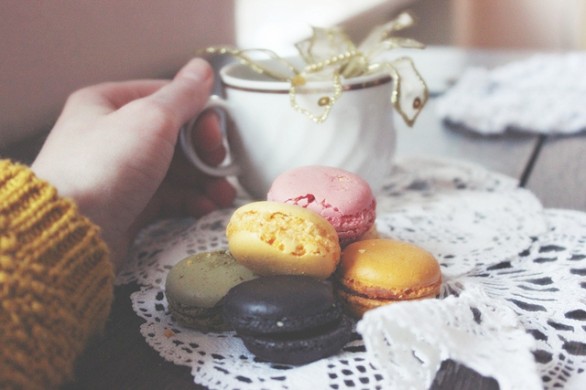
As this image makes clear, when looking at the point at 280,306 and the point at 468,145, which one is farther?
the point at 468,145

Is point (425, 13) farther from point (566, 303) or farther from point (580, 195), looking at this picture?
point (566, 303)

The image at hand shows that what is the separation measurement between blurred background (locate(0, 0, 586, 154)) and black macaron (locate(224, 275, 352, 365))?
318 millimetres

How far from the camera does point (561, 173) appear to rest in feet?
2.19

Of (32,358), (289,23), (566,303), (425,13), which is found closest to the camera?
(32,358)

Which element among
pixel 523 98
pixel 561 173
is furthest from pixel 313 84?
pixel 523 98

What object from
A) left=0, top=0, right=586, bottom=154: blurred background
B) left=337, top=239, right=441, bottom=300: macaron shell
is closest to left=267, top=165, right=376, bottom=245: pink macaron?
left=337, top=239, right=441, bottom=300: macaron shell

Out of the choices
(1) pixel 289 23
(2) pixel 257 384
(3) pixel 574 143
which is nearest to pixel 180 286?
(2) pixel 257 384

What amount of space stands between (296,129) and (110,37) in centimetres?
25

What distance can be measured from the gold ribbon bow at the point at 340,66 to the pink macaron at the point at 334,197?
0.31ft

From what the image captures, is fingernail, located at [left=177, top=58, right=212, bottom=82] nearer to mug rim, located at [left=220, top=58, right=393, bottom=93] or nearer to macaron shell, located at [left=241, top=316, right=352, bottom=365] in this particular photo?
mug rim, located at [left=220, top=58, right=393, bottom=93]

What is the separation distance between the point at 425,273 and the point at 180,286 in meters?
0.14

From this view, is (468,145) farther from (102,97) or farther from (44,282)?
(44,282)

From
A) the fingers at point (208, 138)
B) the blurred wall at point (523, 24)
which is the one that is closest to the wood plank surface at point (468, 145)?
the fingers at point (208, 138)

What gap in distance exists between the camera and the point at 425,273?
0.39 metres
